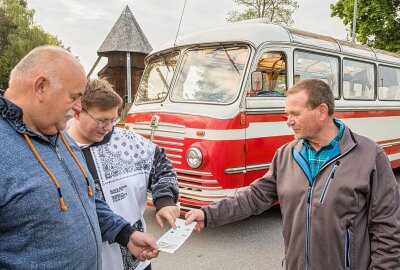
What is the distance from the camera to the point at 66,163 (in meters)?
1.80

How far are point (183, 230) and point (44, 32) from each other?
4895 cm

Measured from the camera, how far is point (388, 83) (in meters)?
A: 8.85

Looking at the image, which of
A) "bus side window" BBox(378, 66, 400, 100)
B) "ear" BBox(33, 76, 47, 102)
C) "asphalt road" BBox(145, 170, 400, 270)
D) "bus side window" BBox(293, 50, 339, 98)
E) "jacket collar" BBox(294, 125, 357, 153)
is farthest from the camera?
"bus side window" BBox(378, 66, 400, 100)

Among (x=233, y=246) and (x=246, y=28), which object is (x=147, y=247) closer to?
(x=233, y=246)

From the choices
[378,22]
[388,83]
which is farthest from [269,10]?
[388,83]

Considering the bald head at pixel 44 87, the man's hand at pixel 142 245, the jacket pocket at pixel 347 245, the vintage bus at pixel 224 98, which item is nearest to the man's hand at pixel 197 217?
the man's hand at pixel 142 245

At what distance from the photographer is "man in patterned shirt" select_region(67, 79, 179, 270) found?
92.7 inches

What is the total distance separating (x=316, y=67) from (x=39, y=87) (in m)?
5.77

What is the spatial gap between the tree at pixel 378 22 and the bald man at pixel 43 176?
2457 cm

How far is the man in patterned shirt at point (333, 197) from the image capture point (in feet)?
7.46

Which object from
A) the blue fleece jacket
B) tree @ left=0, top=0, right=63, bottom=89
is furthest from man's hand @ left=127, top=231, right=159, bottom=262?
tree @ left=0, top=0, right=63, bottom=89

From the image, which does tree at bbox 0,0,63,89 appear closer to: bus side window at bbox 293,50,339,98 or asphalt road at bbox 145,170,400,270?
bus side window at bbox 293,50,339,98

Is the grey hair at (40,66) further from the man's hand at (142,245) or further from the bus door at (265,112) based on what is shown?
the bus door at (265,112)

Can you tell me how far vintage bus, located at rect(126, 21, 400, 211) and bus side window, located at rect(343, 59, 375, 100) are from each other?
319mm
